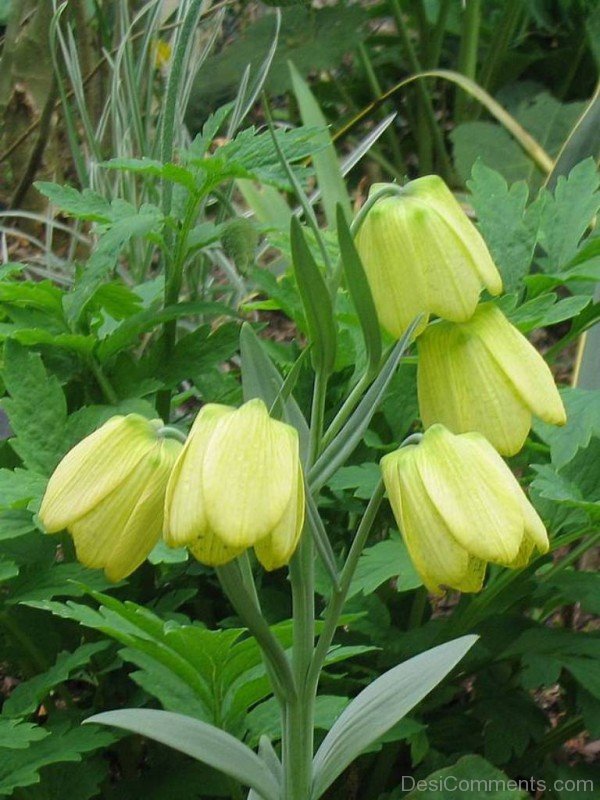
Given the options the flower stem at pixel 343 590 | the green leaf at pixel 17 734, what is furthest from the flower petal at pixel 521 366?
the green leaf at pixel 17 734

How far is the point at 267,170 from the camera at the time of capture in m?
0.95

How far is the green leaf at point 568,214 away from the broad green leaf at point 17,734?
0.63m

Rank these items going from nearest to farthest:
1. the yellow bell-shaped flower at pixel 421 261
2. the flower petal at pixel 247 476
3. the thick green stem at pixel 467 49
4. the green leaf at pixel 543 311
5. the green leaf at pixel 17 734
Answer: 1. the flower petal at pixel 247 476
2. the yellow bell-shaped flower at pixel 421 261
3. the green leaf at pixel 17 734
4. the green leaf at pixel 543 311
5. the thick green stem at pixel 467 49

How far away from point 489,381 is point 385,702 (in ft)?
0.80

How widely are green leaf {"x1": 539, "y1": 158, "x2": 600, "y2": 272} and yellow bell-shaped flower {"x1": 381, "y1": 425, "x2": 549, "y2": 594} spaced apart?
423 millimetres

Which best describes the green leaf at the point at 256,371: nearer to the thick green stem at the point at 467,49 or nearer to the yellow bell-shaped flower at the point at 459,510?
the yellow bell-shaped flower at the point at 459,510

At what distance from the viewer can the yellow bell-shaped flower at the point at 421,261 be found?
2.20ft

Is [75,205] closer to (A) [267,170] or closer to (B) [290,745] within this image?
(A) [267,170]

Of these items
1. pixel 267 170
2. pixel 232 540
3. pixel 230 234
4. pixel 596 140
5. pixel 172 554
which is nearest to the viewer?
pixel 232 540

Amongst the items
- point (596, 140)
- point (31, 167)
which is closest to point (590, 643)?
point (596, 140)

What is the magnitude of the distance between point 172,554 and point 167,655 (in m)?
0.09

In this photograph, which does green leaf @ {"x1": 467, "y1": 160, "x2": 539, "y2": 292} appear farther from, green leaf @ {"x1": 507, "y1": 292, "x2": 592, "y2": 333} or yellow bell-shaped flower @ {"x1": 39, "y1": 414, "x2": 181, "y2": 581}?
yellow bell-shaped flower @ {"x1": 39, "y1": 414, "x2": 181, "y2": 581}

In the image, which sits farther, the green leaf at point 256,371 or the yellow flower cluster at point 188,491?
the green leaf at point 256,371

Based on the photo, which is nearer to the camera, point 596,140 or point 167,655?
point 167,655
